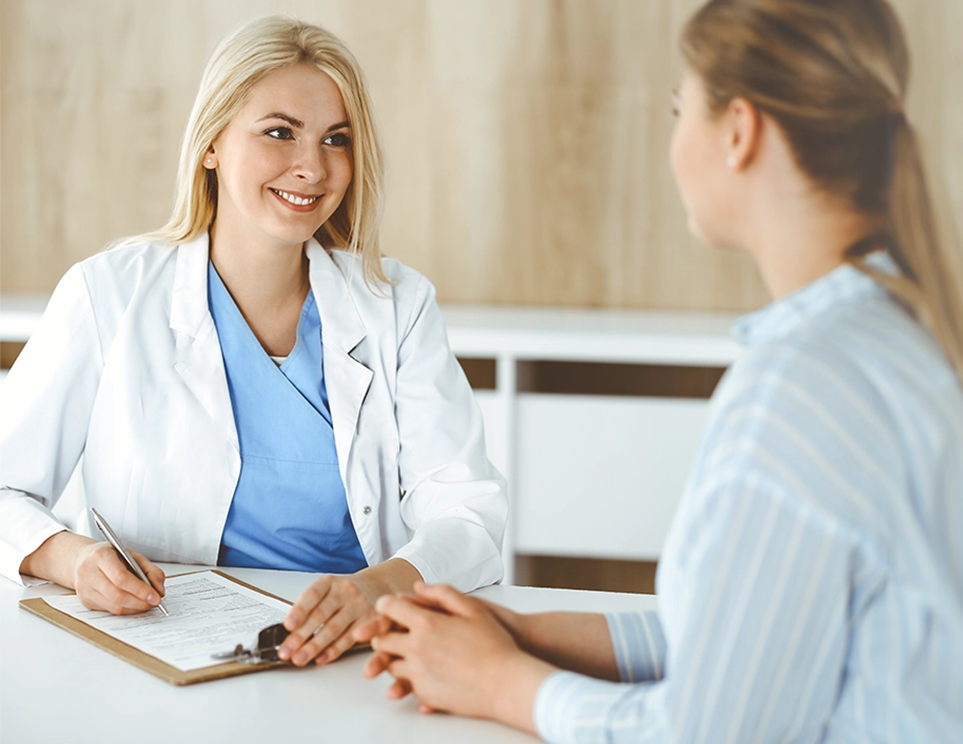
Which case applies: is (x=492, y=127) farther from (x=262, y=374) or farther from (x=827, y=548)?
(x=827, y=548)

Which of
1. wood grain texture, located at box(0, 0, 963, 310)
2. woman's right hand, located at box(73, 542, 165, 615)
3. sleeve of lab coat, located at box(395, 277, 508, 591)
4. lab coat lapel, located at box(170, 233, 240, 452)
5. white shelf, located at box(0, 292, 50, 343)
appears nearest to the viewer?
woman's right hand, located at box(73, 542, 165, 615)

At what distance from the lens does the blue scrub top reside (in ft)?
6.01

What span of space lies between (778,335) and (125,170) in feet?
10.3

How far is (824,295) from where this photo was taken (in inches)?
35.9

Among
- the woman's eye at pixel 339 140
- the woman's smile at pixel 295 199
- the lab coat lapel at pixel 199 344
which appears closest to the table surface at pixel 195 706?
the lab coat lapel at pixel 199 344

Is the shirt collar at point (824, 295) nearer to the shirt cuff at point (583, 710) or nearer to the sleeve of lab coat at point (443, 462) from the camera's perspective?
the shirt cuff at point (583, 710)

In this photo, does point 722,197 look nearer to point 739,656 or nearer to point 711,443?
point 711,443

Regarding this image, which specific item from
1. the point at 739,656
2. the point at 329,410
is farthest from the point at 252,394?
the point at 739,656

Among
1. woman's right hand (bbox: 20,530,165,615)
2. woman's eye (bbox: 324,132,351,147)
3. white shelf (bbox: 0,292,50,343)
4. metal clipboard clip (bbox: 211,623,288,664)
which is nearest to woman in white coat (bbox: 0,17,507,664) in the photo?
woman's eye (bbox: 324,132,351,147)

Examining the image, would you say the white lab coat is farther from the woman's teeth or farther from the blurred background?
the blurred background

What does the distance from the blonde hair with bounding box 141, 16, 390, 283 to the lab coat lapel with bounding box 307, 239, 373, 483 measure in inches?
2.6

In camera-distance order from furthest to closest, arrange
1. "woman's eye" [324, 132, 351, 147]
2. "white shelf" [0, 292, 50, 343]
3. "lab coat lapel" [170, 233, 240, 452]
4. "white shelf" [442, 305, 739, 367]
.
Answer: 1. "white shelf" [0, 292, 50, 343]
2. "white shelf" [442, 305, 739, 367]
3. "woman's eye" [324, 132, 351, 147]
4. "lab coat lapel" [170, 233, 240, 452]

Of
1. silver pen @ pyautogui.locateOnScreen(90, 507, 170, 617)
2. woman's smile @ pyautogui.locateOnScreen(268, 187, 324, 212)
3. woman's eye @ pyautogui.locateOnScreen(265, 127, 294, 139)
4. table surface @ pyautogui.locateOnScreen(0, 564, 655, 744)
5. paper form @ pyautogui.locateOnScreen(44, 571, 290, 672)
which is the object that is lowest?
paper form @ pyautogui.locateOnScreen(44, 571, 290, 672)

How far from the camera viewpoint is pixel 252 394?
6.11 feet
